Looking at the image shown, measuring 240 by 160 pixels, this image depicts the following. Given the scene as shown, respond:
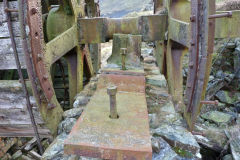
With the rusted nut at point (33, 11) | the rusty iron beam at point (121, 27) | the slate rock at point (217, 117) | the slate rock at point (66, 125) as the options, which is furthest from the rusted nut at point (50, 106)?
the slate rock at point (217, 117)

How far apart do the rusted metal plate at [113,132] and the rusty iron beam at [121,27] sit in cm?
118

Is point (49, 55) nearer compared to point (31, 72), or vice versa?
point (31, 72)

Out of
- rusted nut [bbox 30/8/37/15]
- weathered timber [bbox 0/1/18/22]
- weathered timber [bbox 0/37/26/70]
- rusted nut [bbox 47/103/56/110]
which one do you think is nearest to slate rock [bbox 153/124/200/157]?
rusted nut [bbox 47/103/56/110]

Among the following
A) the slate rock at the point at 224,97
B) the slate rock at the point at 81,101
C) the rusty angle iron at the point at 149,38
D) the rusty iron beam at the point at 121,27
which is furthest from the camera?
the slate rock at the point at 224,97

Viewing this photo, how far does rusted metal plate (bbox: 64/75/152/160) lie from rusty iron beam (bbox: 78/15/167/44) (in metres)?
1.18

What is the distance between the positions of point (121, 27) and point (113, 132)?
1913 mm

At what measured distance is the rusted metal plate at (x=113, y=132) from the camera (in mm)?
1272

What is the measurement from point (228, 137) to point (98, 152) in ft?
13.2

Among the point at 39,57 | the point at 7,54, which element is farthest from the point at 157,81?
the point at 7,54

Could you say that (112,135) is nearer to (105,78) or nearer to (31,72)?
(31,72)

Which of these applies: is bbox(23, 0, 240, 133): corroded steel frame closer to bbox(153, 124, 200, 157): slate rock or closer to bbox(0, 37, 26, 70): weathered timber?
bbox(153, 124, 200, 157): slate rock

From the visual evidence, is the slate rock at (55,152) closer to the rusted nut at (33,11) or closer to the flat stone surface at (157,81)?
the rusted nut at (33,11)

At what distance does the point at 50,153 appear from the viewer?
1665 mm

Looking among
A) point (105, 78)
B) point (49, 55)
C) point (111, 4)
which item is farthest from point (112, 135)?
point (111, 4)
